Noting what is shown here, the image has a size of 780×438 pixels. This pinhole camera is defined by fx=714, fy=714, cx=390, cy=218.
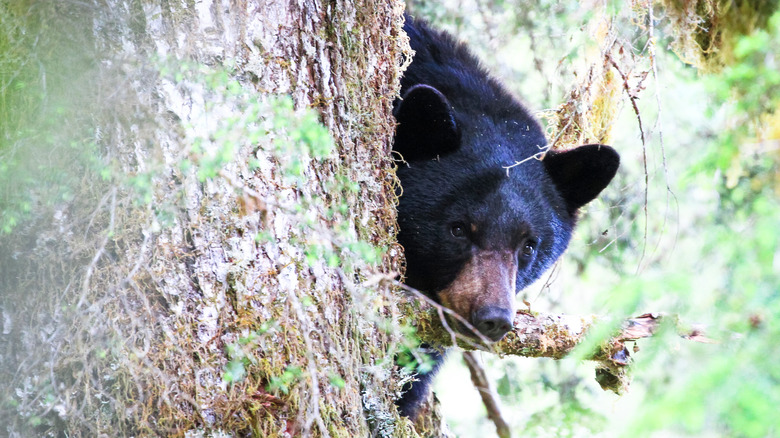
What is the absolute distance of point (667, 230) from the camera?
12.3 feet

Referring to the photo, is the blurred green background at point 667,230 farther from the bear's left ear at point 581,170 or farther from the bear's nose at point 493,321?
the bear's nose at point 493,321

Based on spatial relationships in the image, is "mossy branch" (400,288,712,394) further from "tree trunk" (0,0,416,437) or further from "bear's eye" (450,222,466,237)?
"tree trunk" (0,0,416,437)

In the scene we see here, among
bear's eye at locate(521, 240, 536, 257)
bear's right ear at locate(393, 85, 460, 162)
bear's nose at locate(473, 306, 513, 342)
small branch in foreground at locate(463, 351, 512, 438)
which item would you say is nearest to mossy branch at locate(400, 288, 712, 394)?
bear's nose at locate(473, 306, 513, 342)

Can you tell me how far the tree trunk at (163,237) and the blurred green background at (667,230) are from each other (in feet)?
3.69

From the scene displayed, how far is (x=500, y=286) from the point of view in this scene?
368cm

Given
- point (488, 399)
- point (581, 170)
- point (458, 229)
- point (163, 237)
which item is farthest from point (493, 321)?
point (488, 399)

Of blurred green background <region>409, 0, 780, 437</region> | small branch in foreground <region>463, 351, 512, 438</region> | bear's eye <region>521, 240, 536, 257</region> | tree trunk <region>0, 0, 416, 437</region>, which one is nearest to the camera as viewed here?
blurred green background <region>409, 0, 780, 437</region>

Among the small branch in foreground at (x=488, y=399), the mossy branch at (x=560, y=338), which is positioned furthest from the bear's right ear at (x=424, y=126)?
the small branch in foreground at (x=488, y=399)

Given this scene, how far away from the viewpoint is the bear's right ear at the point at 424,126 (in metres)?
3.72

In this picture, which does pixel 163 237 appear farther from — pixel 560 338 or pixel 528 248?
pixel 528 248

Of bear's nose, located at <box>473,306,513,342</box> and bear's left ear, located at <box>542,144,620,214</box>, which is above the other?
bear's left ear, located at <box>542,144,620,214</box>

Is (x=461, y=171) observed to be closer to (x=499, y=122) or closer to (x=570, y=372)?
(x=499, y=122)

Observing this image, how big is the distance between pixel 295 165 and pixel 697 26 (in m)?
3.37

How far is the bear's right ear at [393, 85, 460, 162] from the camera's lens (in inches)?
146
